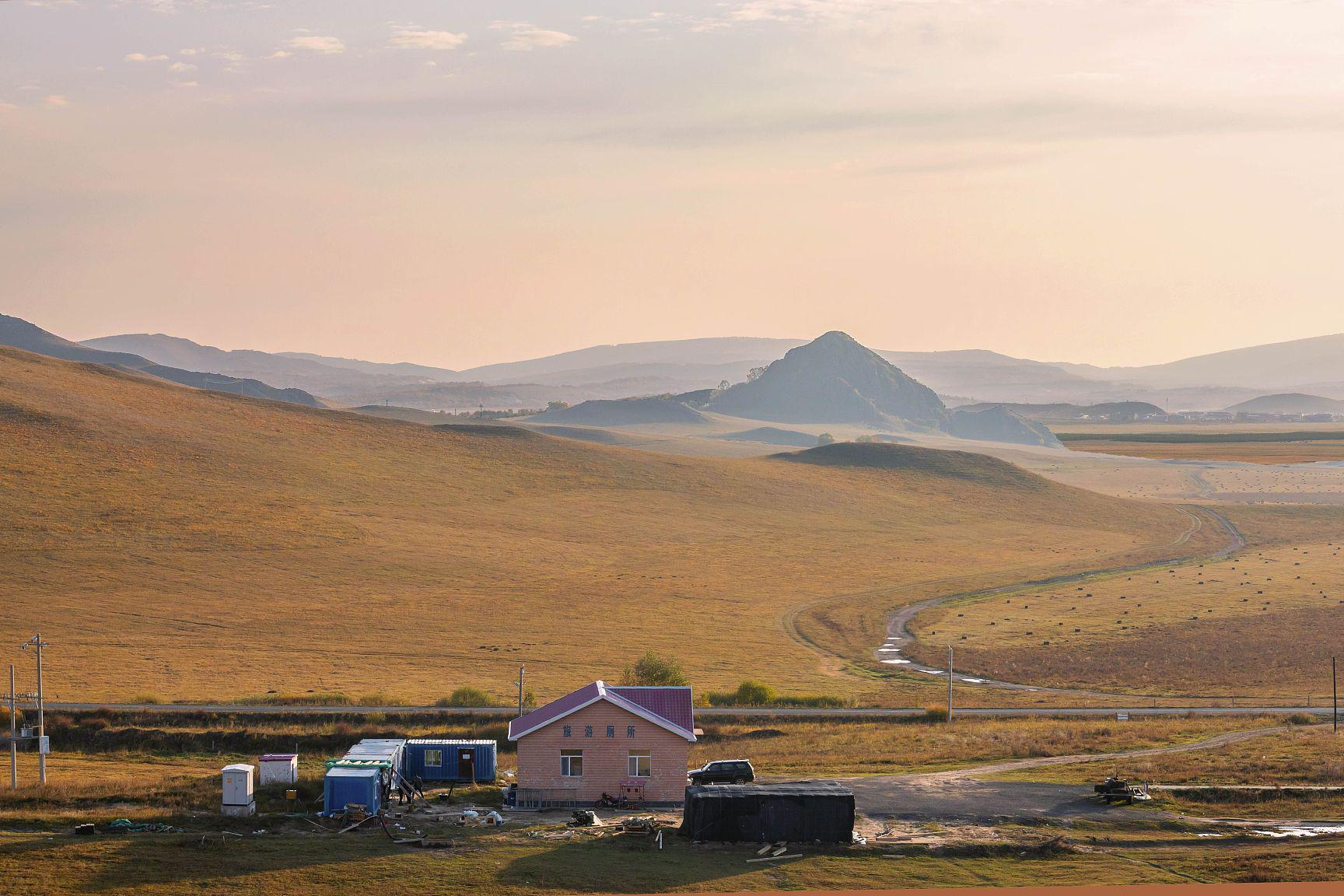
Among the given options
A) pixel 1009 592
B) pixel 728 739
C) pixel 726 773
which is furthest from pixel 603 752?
pixel 1009 592

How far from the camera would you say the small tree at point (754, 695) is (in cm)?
6479

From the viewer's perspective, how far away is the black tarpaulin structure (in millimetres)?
35812

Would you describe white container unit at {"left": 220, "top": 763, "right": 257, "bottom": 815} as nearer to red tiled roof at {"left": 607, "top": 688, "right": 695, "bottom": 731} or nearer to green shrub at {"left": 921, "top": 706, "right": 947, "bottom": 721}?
red tiled roof at {"left": 607, "top": 688, "right": 695, "bottom": 731}

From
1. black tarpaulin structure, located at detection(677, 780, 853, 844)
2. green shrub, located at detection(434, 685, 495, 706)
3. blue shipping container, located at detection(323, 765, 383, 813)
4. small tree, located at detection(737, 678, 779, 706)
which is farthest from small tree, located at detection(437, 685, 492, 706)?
black tarpaulin structure, located at detection(677, 780, 853, 844)

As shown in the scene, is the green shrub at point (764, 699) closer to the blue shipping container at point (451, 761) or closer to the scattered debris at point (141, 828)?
the blue shipping container at point (451, 761)

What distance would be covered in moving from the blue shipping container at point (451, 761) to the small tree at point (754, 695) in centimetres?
2101

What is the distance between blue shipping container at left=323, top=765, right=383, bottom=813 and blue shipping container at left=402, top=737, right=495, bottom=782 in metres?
6.57

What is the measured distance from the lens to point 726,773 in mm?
44188

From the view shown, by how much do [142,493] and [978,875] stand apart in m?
104

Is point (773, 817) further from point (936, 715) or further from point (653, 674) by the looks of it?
point (653, 674)

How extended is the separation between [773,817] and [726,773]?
27.3ft

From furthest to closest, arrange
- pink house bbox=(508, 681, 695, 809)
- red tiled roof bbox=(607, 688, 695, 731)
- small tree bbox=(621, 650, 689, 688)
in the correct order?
small tree bbox=(621, 650, 689, 688), red tiled roof bbox=(607, 688, 695, 731), pink house bbox=(508, 681, 695, 809)

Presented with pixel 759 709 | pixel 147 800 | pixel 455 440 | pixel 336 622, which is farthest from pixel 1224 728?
pixel 455 440

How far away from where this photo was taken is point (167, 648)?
7550cm
